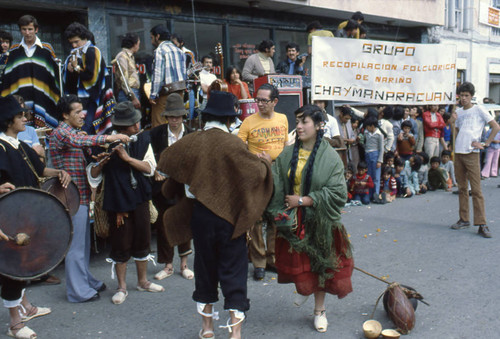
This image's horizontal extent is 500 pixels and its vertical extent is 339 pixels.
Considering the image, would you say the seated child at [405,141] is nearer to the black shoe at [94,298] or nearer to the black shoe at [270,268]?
the black shoe at [270,268]

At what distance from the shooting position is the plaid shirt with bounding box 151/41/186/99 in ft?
23.3

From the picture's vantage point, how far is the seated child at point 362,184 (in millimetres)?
9906

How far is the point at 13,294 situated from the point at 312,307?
2638 mm

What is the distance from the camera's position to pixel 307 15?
44.9ft

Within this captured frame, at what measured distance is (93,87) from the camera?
6.36 metres

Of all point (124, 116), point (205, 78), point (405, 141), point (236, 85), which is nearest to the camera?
point (124, 116)

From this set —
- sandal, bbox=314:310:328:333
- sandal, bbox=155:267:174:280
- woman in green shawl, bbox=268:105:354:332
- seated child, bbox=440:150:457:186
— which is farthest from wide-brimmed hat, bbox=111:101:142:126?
seated child, bbox=440:150:457:186

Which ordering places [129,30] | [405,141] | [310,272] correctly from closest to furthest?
[310,272], [129,30], [405,141]

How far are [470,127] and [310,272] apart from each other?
452cm

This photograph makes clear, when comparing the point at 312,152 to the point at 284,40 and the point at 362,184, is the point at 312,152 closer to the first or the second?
the point at 362,184

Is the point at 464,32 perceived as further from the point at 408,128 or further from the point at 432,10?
the point at 408,128

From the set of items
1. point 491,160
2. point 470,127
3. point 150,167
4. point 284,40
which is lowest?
point 491,160

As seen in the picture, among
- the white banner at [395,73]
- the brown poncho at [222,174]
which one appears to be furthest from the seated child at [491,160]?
the brown poncho at [222,174]

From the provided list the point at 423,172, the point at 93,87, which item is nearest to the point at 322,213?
the point at 93,87
